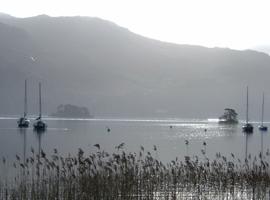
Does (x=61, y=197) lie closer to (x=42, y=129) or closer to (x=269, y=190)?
(x=269, y=190)

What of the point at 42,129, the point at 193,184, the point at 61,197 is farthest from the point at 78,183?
the point at 42,129

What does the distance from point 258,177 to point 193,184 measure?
3.55 metres

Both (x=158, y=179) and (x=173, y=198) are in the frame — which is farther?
(x=158, y=179)

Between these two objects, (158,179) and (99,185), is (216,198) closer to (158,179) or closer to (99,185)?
(158,179)

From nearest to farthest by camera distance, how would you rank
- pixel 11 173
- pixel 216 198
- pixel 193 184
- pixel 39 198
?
1. pixel 39 198
2. pixel 216 198
3. pixel 193 184
4. pixel 11 173

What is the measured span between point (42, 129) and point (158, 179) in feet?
413

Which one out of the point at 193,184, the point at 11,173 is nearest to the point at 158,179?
the point at 193,184

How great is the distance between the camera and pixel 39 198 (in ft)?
88.7

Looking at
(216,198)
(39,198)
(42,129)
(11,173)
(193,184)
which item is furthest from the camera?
(42,129)

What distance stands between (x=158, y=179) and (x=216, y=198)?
3.54m

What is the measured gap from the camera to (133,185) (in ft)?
93.9

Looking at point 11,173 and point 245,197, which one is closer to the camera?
point 245,197

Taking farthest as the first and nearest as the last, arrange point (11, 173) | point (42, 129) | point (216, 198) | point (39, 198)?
point (42, 129) < point (11, 173) < point (216, 198) < point (39, 198)

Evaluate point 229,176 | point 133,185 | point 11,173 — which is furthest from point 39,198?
point 11,173
